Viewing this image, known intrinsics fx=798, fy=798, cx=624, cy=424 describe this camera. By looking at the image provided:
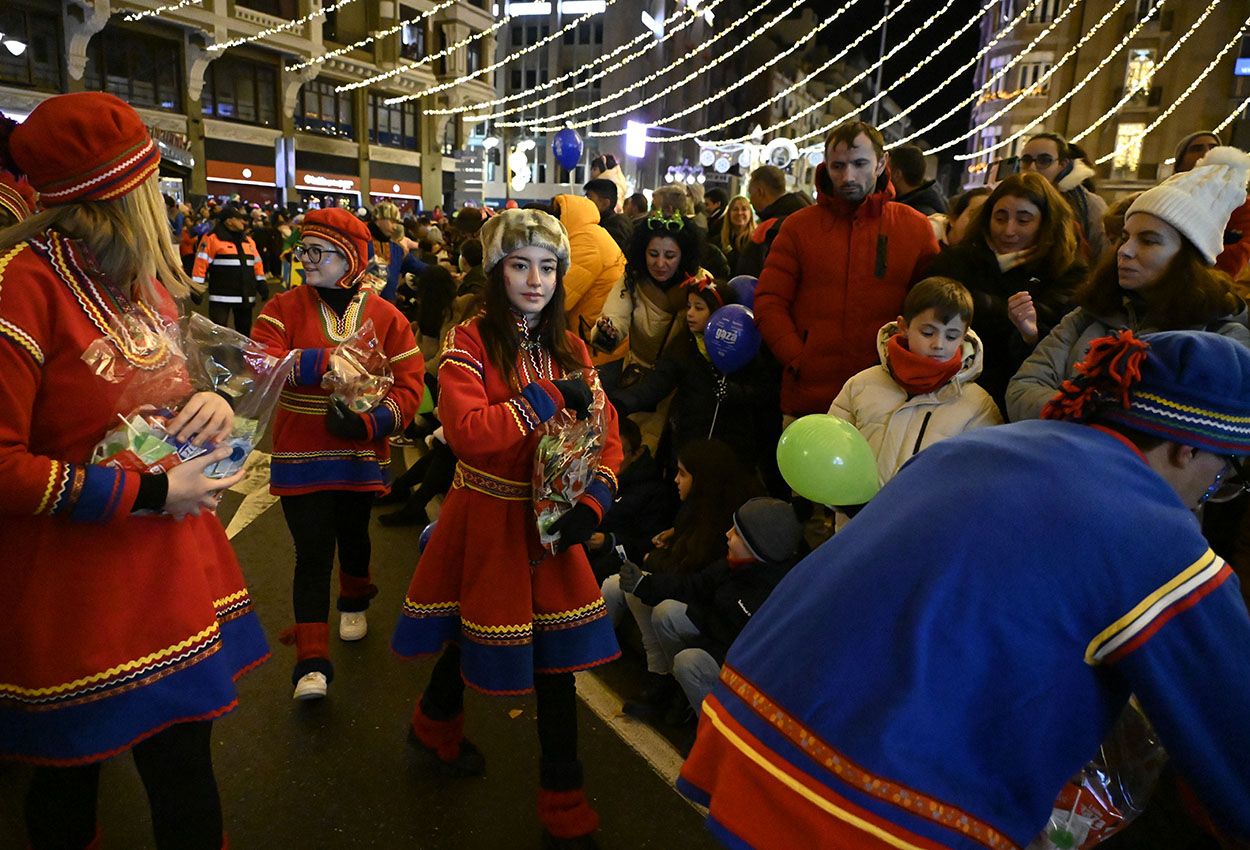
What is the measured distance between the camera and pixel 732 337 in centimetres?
445

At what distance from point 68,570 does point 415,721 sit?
163 centimetres

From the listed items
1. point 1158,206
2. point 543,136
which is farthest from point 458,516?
point 543,136

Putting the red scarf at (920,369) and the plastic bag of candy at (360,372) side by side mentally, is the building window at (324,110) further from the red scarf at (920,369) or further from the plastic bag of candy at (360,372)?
the red scarf at (920,369)

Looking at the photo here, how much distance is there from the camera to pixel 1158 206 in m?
3.07

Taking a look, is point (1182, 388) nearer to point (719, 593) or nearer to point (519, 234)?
point (519, 234)

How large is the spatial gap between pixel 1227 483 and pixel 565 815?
2.29m

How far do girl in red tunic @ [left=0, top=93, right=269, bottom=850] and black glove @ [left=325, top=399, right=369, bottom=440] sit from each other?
1499 mm

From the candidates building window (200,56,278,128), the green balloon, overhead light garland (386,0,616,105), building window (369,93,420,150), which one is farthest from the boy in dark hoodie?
building window (369,93,420,150)

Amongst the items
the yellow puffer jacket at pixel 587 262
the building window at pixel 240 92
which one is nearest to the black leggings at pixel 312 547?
the yellow puffer jacket at pixel 587 262

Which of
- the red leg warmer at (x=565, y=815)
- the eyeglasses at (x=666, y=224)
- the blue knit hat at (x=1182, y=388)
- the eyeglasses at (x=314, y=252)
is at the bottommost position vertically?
the red leg warmer at (x=565, y=815)

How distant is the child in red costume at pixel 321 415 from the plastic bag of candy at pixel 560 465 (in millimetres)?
1322

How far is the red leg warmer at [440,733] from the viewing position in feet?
10.3

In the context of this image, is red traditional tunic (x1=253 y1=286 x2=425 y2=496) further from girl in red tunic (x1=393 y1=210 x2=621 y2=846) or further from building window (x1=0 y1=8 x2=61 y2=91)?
building window (x1=0 y1=8 x2=61 y2=91)

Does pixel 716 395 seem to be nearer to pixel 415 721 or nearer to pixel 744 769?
pixel 415 721
